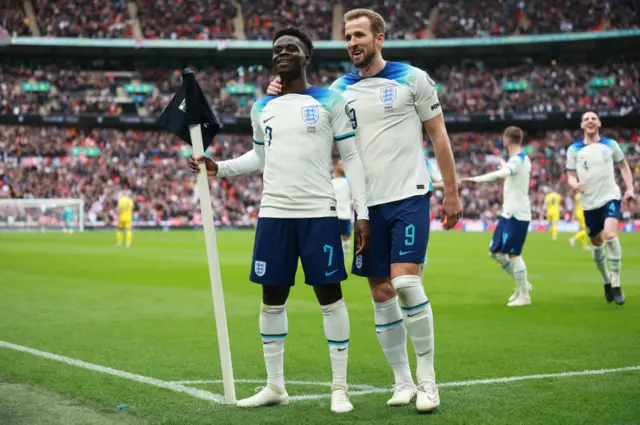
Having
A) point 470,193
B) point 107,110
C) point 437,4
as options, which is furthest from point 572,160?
point 437,4

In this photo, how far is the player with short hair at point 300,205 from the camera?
17.7ft

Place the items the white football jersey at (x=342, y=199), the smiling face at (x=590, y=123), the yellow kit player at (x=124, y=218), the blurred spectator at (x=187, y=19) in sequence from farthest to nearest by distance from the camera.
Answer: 1. the blurred spectator at (x=187, y=19)
2. the yellow kit player at (x=124, y=218)
3. the white football jersey at (x=342, y=199)
4. the smiling face at (x=590, y=123)

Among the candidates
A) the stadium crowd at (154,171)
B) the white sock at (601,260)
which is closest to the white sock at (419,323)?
the white sock at (601,260)

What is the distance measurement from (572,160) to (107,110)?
1758 inches

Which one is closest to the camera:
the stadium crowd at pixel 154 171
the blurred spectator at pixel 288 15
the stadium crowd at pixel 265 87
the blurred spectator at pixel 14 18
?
the stadium crowd at pixel 154 171

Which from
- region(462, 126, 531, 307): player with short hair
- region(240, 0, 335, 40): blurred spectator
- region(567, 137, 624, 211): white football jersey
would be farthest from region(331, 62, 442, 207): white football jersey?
region(240, 0, 335, 40): blurred spectator

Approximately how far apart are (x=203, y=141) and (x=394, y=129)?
1300mm

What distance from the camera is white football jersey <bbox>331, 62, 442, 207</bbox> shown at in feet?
18.2

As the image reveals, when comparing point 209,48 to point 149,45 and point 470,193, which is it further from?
point 470,193

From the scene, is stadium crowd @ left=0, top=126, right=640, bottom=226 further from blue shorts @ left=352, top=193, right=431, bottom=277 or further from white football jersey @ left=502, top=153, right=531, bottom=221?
blue shorts @ left=352, top=193, right=431, bottom=277

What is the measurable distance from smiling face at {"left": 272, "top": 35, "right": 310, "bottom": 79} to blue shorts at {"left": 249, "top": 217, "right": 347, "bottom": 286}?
0.96 m

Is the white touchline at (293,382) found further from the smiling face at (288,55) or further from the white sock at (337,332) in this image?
the smiling face at (288,55)

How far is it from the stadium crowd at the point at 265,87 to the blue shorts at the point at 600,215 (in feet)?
138

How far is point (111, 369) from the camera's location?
6.87m
